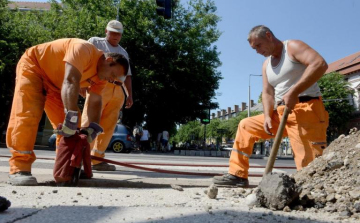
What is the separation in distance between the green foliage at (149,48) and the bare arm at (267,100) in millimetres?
18923

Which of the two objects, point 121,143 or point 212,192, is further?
point 121,143

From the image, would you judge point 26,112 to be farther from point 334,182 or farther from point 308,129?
point 334,182

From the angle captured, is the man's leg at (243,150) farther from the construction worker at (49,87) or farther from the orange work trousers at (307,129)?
the construction worker at (49,87)

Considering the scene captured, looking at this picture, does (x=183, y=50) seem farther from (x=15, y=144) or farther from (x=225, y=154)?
(x=15, y=144)

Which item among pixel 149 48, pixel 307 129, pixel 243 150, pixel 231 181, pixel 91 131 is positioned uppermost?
pixel 149 48

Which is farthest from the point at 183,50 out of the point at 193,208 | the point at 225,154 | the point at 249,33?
the point at 193,208

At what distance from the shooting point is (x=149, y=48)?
24.9 meters

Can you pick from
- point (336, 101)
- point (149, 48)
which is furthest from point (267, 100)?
point (336, 101)

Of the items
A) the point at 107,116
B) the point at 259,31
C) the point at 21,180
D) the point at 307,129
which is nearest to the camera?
the point at 21,180

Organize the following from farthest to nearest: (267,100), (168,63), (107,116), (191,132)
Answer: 1. (191,132)
2. (168,63)
3. (107,116)
4. (267,100)

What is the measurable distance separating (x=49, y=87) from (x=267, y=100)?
239cm

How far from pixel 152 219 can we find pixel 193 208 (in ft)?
1.56

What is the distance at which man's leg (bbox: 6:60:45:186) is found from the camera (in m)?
3.62

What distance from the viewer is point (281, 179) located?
2.64 m
